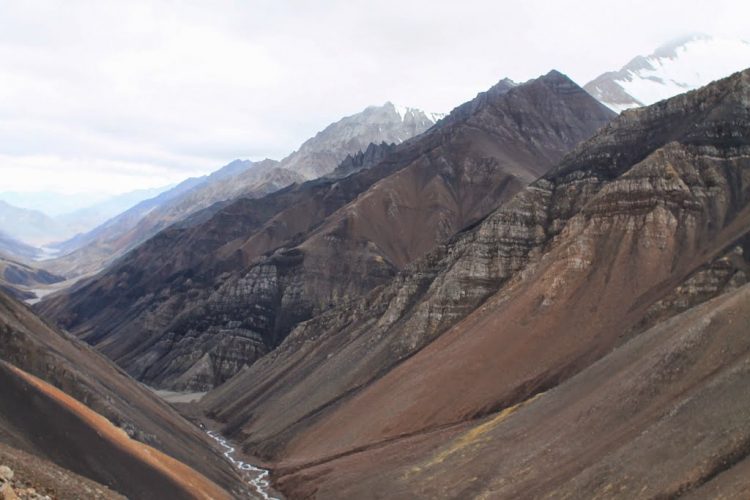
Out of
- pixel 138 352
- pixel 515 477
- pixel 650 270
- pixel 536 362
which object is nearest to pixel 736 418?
pixel 515 477

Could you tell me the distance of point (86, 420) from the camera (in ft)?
166

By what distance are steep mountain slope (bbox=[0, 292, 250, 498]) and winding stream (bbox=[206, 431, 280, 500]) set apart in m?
3.23

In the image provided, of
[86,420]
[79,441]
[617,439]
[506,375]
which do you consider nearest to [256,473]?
[506,375]

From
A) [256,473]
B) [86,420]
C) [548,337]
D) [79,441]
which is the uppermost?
[86,420]

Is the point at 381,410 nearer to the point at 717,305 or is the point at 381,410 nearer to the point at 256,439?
the point at 256,439

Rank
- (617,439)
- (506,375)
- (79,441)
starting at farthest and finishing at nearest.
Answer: (506,375)
(617,439)
(79,441)

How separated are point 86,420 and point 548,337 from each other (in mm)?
55622

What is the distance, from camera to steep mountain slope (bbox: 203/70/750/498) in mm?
54125

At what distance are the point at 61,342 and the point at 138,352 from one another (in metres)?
118

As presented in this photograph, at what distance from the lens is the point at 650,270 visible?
9269 centimetres

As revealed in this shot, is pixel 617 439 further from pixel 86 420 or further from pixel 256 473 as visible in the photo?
pixel 256 473

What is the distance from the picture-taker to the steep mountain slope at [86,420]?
142ft

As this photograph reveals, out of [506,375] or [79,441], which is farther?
[506,375]

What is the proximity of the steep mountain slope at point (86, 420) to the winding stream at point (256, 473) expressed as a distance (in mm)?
3228
